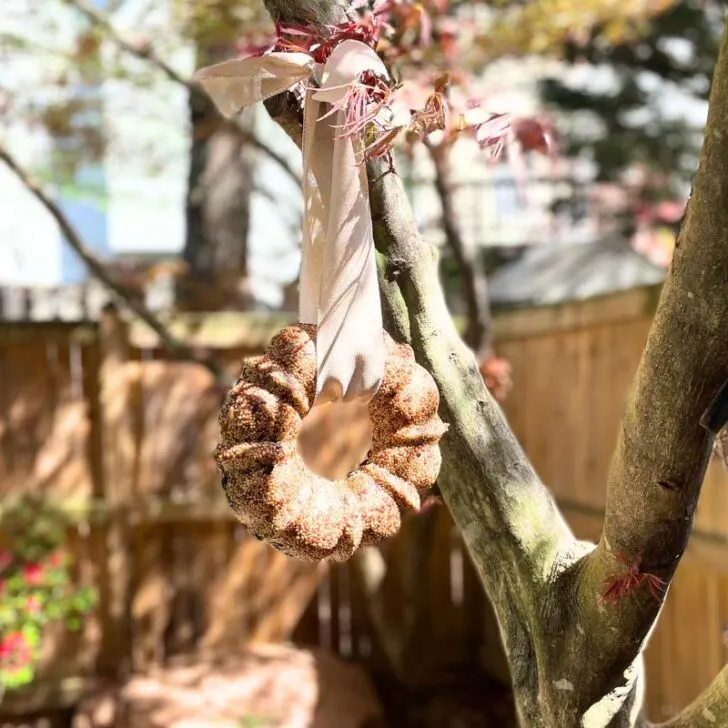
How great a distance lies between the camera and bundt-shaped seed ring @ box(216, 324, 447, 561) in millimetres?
869

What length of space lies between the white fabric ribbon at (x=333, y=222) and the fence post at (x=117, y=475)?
2432 millimetres

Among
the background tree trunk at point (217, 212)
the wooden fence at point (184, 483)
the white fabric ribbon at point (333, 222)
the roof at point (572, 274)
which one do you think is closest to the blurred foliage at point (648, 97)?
the roof at point (572, 274)

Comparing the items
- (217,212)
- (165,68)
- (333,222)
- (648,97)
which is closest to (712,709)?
(333,222)

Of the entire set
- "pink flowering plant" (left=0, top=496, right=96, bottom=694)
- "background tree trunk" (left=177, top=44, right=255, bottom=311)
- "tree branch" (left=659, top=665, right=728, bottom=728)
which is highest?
"background tree trunk" (left=177, top=44, right=255, bottom=311)

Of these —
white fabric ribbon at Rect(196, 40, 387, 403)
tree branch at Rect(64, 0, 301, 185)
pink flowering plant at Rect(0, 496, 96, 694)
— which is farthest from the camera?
pink flowering plant at Rect(0, 496, 96, 694)

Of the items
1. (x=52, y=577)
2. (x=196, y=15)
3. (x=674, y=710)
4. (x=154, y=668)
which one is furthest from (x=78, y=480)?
(x=674, y=710)

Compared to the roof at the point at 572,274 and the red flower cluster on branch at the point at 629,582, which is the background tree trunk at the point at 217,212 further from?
the red flower cluster on branch at the point at 629,582

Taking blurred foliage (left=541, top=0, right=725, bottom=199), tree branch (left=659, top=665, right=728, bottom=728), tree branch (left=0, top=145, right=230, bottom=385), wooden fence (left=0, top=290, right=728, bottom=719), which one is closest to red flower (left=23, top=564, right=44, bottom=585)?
wooden fence (left=0, top=290, right=728, bottom=719)

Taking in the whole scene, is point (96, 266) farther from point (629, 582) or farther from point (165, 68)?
point (629, 582)

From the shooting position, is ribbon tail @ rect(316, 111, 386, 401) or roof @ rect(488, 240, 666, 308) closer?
ribbon tail @ rect(316, 111, 386, 401)

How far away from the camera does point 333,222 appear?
95 centimetres

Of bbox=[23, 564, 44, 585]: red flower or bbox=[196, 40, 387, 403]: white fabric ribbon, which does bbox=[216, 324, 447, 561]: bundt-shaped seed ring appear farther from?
bbox=[23, 564, 44, 585]: red flower

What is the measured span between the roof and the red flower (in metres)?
2.45

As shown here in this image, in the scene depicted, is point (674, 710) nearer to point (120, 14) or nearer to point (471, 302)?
point (471, 302)
